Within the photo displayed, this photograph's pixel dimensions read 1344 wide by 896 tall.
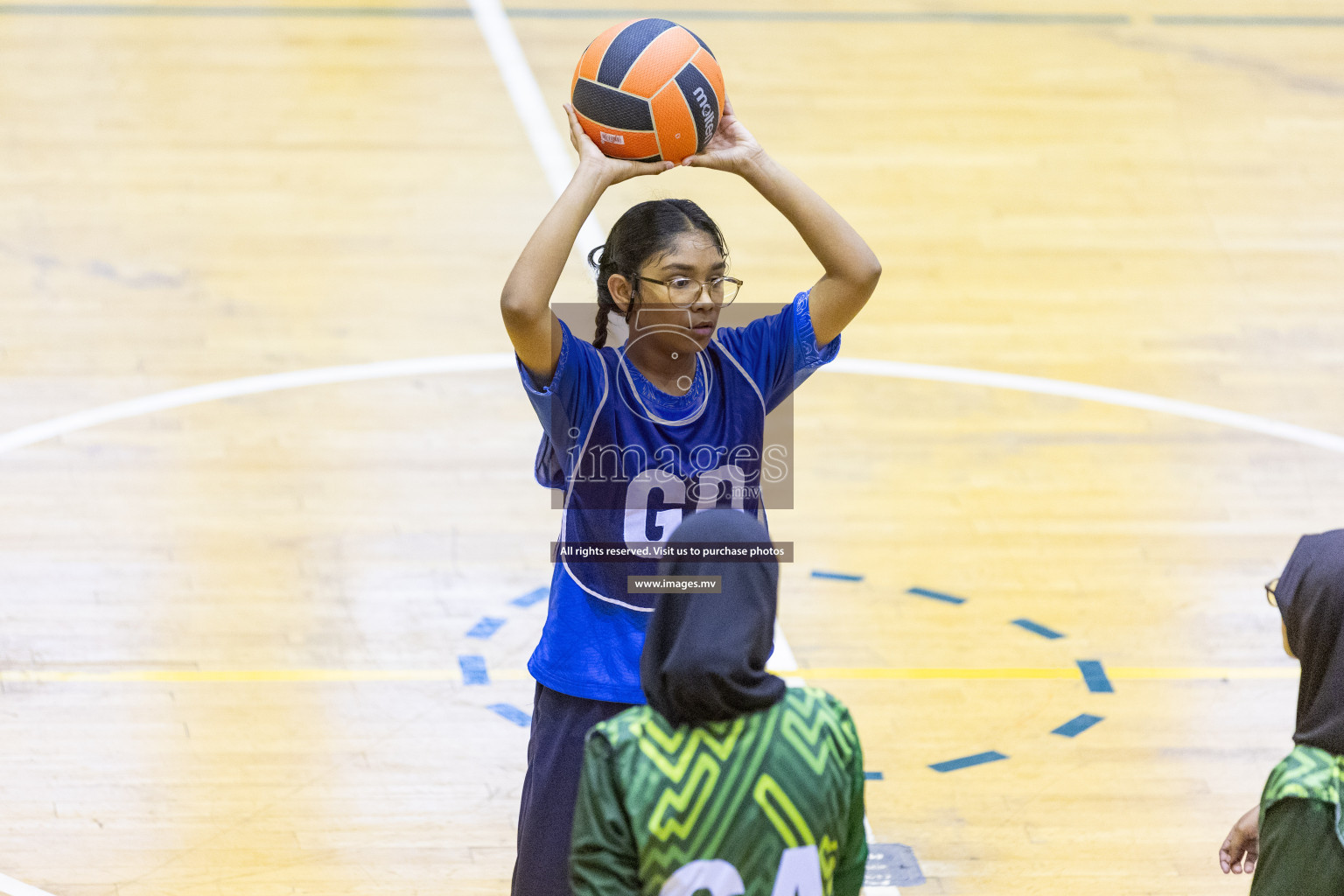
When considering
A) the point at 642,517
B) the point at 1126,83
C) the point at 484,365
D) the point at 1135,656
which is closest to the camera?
the point at 642,517

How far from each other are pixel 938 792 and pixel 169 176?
20.5ft

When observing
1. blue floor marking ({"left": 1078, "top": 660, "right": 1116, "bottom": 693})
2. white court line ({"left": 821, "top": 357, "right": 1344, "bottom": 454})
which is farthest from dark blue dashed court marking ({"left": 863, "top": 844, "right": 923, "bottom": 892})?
white court line ({"left": 821, "top": 357, "right": 1344, "bottom": 454})

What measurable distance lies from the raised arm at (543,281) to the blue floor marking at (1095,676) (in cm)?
279

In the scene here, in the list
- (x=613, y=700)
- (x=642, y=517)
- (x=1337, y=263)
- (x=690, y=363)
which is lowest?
(x=1337, y=263)

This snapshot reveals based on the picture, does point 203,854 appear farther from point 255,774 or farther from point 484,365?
point 484,365

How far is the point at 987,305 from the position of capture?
764 cm

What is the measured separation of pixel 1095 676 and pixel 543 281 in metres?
2.95

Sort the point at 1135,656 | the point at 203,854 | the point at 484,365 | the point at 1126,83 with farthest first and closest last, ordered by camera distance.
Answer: the point at 1126,83 → the point at 484,365 → the point at 1135,656 → the point at 203,854

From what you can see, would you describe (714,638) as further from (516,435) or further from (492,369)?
(492,369)

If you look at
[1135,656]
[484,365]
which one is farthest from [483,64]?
[1135,656]

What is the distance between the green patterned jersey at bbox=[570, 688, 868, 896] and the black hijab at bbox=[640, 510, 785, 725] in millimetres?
47

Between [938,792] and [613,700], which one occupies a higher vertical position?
[613,700]

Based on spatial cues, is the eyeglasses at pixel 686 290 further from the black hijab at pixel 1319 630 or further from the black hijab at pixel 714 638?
the black hijab at pixel 1319 630

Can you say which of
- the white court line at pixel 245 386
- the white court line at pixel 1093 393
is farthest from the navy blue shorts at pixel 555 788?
the white court line at pixel 1093 393
